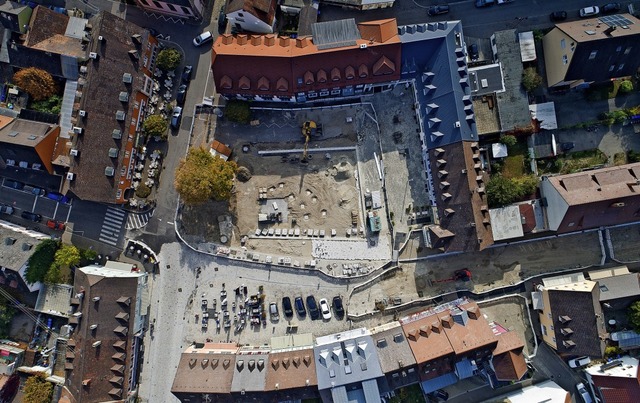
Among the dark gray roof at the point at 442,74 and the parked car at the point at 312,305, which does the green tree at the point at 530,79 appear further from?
the parked car at the point at 312,305

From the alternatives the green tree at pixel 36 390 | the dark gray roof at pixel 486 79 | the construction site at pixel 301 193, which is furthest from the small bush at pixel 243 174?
the green tree at pixel 36 390

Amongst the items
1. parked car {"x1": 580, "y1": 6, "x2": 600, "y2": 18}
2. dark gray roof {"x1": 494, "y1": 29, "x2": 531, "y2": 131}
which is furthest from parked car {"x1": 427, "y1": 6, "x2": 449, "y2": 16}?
parked car {"x1": 580, "y1": 6, "x2": 600, "y2": 18}

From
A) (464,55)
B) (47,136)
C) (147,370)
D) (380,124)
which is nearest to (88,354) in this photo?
(147,370)

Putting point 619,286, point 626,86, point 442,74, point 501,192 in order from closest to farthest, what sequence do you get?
point 442,74, point 619,286, point 501,192, point 626,86

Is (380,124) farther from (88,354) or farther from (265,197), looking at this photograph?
(88,354)

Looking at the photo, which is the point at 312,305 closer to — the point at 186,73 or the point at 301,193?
the point at 301,193

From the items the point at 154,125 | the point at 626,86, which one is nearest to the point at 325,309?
the point at 154,125

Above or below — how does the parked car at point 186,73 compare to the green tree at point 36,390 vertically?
above
